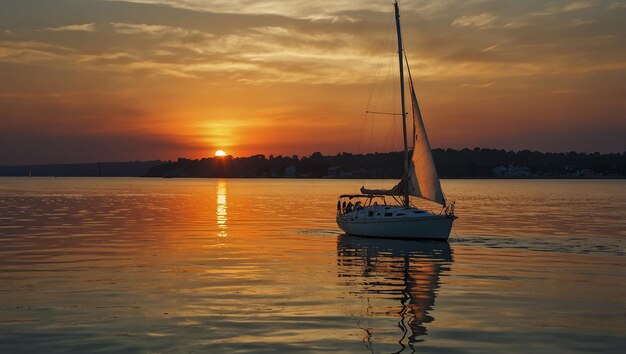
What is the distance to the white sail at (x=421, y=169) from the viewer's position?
162ft

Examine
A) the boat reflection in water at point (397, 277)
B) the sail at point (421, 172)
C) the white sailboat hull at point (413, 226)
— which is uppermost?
the sail at point (421, 172)

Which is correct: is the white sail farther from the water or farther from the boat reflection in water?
the water

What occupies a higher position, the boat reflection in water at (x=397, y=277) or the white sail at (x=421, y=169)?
the white sail at (x=421, y=169)

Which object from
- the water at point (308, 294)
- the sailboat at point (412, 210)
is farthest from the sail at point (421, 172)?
the water at point (308, 294)

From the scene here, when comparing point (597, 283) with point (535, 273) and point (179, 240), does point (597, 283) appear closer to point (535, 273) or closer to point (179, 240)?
point (535, 273)

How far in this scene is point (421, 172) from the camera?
5025 cm

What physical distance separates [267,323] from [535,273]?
660 inches

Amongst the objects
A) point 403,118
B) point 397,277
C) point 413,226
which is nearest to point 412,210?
point 413,226

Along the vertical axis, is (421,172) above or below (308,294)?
above

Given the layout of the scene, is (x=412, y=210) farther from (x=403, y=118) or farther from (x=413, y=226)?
(x=403, y=118)

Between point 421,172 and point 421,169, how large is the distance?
0.21m

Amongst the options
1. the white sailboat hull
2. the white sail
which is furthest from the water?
the white sail

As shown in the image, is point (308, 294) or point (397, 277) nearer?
point (308, 294)

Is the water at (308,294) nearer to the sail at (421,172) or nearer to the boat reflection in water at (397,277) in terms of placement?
the boat reflection in water at (397,277)
